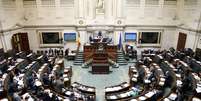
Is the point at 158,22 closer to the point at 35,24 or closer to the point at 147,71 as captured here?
the point at 147,71

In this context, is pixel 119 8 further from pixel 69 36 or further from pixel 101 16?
pixel 69 36

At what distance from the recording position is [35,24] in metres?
23.7

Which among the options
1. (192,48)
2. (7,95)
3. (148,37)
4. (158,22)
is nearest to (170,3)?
(158,22)

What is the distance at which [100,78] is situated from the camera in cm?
1688

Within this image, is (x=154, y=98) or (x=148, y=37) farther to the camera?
(x=148, y=37)

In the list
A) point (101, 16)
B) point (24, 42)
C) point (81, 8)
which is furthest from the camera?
point (24, 42)

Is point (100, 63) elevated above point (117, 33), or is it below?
below

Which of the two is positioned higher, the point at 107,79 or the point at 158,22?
the point at 158,22

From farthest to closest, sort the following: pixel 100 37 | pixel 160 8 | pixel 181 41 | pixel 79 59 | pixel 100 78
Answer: pixel 160 8 → pixel 181 41 → pixel 100 37 → pixel 79 59 → pixel 100 78

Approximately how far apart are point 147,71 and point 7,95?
1101cm

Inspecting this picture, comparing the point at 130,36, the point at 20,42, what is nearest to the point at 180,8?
the point at 130,36

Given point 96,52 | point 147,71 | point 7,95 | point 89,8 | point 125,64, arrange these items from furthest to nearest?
point 89,8
point 125,64
point 96,52
point 147,71
point 7,95

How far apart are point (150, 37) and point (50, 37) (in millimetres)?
13699

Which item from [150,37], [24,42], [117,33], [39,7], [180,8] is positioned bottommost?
[24,42]
